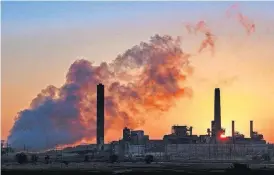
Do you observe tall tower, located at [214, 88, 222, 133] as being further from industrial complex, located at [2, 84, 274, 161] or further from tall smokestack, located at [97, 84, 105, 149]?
tall smokestack, located at [97, 84, 105, 149]

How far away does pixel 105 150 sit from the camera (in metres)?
170

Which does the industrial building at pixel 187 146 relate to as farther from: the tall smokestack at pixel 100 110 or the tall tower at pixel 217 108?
the tall smokestack at pixel 100 110

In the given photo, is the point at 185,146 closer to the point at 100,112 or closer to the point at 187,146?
the point at 187,146

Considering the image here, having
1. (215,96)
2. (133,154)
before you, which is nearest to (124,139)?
(133,154)

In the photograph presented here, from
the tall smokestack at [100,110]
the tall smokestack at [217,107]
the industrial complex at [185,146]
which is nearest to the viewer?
the tall smokestack at [100,110]

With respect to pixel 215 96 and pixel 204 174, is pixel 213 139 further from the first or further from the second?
pixel 204 174

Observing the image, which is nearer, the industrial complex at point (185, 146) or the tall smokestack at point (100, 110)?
the tall smokestack at point (100, 110)

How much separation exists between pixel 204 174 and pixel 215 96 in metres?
91.0

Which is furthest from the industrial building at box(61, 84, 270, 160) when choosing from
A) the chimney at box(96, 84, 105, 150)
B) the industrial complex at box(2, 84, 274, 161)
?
the chimney at box(96, 84, 105, 150)

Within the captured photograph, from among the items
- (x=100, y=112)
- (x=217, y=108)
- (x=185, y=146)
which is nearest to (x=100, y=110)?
(x=100, y=112)

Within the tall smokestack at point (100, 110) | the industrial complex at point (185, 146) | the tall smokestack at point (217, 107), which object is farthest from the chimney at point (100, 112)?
the tall smokestack at point (217, 107)

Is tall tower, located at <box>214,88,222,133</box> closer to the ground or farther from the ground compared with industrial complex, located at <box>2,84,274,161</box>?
farther from the ground

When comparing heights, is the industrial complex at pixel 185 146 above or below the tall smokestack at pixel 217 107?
below

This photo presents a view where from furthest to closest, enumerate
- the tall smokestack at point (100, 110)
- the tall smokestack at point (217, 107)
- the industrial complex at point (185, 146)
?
the industrial complex at point (185, 146)
the tall smokestack at point (217, 107)
the tall smokestack at point (100, 110)
